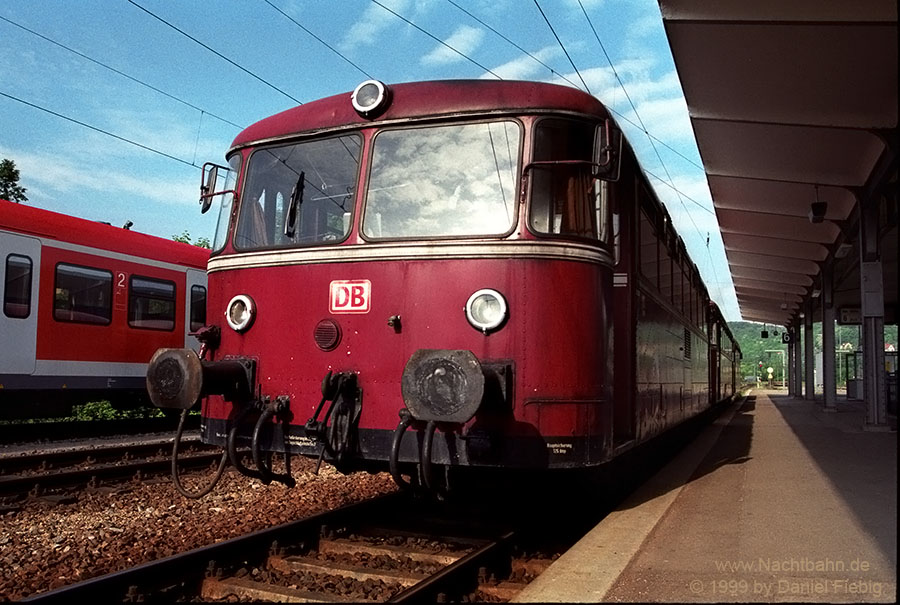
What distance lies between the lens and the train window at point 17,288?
431 inches

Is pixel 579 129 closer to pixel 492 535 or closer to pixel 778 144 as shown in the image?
pixel 492 535

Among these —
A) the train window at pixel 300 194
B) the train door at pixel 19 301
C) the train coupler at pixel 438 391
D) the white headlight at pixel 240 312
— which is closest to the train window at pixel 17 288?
the train door at pixel 19 301

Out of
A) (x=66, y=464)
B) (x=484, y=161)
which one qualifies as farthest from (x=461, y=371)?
(x=66, y=464)

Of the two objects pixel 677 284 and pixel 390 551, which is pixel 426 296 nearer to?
pixel 390 551

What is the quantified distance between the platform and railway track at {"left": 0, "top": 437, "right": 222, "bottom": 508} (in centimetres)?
502

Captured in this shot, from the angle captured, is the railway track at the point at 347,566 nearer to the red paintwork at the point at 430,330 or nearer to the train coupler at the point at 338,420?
the train coupler at the point at 338,420

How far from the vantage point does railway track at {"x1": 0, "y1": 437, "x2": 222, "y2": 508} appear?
725cm

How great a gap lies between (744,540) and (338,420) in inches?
104

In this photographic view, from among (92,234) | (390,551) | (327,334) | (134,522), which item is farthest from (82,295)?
(390,551)

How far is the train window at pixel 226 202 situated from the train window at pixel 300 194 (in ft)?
0.46

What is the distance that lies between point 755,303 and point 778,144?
81.7 feet

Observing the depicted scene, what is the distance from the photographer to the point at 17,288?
436 inches

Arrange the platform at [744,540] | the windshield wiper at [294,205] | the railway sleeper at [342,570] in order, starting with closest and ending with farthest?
the platform at [744,540]
the railway sleeper at [342,570]
the windshield wiper at [294,205]

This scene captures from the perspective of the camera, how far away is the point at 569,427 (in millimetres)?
4641
